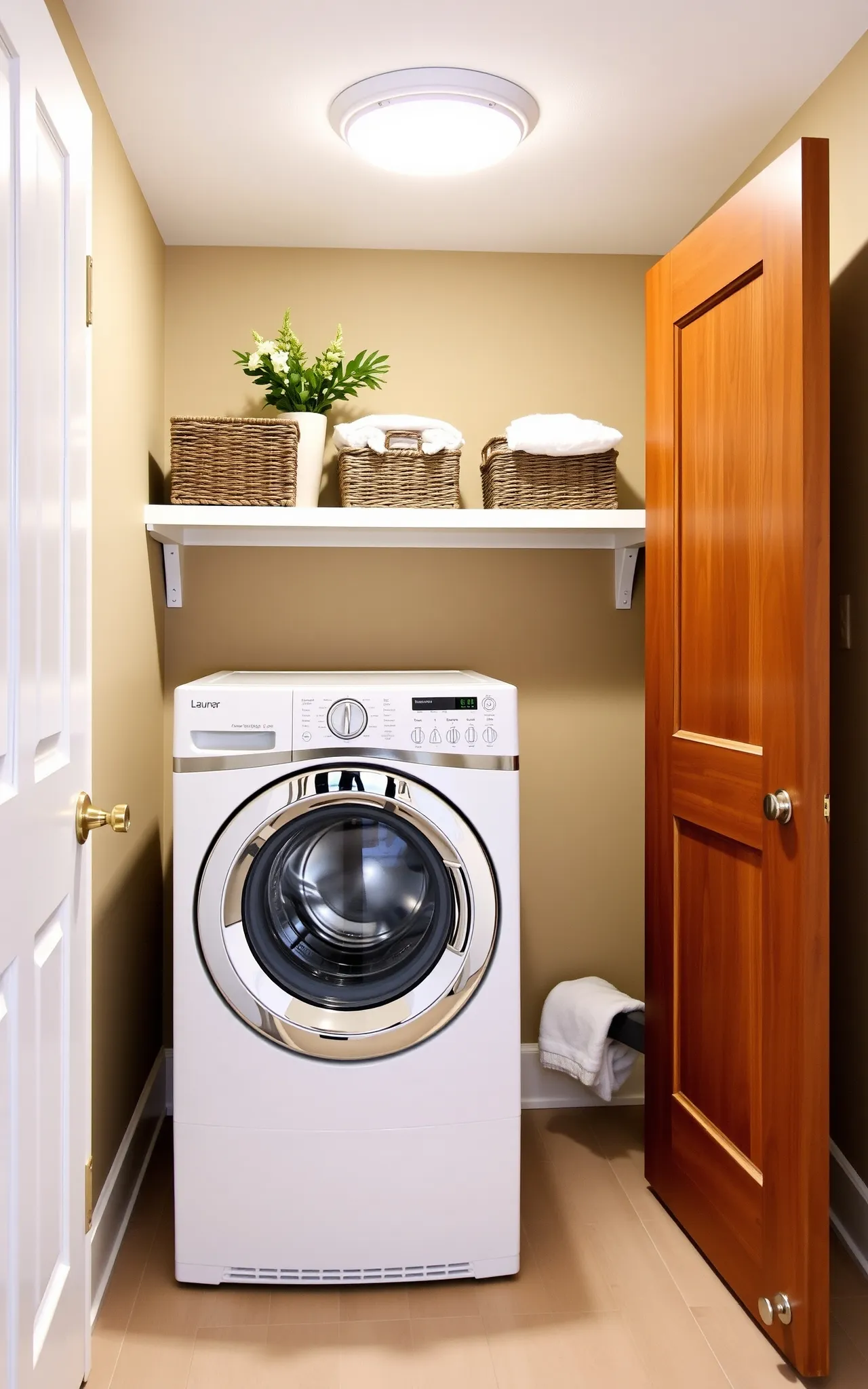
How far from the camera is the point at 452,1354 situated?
5.67 ft

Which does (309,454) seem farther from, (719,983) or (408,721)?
(719,983)

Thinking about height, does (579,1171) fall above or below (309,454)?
below

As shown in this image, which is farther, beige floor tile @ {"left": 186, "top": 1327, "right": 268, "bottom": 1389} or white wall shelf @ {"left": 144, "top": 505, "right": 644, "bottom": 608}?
white wall shelf @ {"left": 144, "top": 505, "right": 644, "bottom": 608}

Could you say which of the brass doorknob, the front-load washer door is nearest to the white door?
the brass doorknob

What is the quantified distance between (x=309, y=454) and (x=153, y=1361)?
1.85m

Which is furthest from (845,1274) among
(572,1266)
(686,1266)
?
(572,1266)

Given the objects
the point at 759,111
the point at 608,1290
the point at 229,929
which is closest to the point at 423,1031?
the point at 229,929

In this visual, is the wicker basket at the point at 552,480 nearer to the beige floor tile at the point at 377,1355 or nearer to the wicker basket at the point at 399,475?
the wicker basket at the point at 399,475

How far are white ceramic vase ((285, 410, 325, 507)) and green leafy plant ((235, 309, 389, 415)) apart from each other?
0.13ft

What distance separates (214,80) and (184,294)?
2.57ft

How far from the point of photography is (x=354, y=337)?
8.59 ft

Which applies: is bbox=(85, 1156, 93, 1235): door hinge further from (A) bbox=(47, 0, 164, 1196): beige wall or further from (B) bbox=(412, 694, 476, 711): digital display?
(B) bbox=(412, 694, 476, 711): digital display

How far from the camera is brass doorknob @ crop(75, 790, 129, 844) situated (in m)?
1.44

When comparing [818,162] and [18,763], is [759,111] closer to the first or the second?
[818,162]
